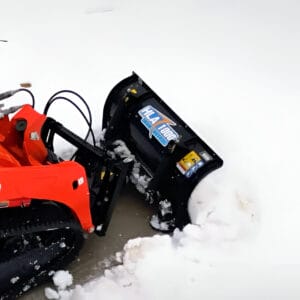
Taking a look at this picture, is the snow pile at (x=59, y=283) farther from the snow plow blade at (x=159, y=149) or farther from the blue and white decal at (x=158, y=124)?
the blue and white decal at (x=158, y=124)

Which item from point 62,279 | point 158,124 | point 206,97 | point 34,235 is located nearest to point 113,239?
point 62,279

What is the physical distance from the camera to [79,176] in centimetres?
230

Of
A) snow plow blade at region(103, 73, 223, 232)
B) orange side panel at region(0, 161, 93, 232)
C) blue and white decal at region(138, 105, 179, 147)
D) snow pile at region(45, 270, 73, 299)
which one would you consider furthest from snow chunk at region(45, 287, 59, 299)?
→ blue and white decal at region(138, 105, 179, 147)

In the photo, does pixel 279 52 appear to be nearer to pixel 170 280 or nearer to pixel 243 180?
pixel 243 180

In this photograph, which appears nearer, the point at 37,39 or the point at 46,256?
the point at 46,256

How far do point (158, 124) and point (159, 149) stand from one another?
13 cm

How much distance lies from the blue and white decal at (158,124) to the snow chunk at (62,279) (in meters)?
0.75

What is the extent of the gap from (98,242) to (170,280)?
433 millimetres

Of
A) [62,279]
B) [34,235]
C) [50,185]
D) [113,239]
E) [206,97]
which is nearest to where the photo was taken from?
[50,185]

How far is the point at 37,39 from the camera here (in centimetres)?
426

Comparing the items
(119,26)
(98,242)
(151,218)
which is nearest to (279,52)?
(119,26)

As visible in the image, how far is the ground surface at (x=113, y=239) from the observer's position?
8.46ft

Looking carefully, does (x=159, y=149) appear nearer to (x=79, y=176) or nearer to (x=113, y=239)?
(x=113, y=239)

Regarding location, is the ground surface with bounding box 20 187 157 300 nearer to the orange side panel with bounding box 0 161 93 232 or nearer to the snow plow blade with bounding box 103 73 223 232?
the snow plow blade with bounding box 103 73 223 232
